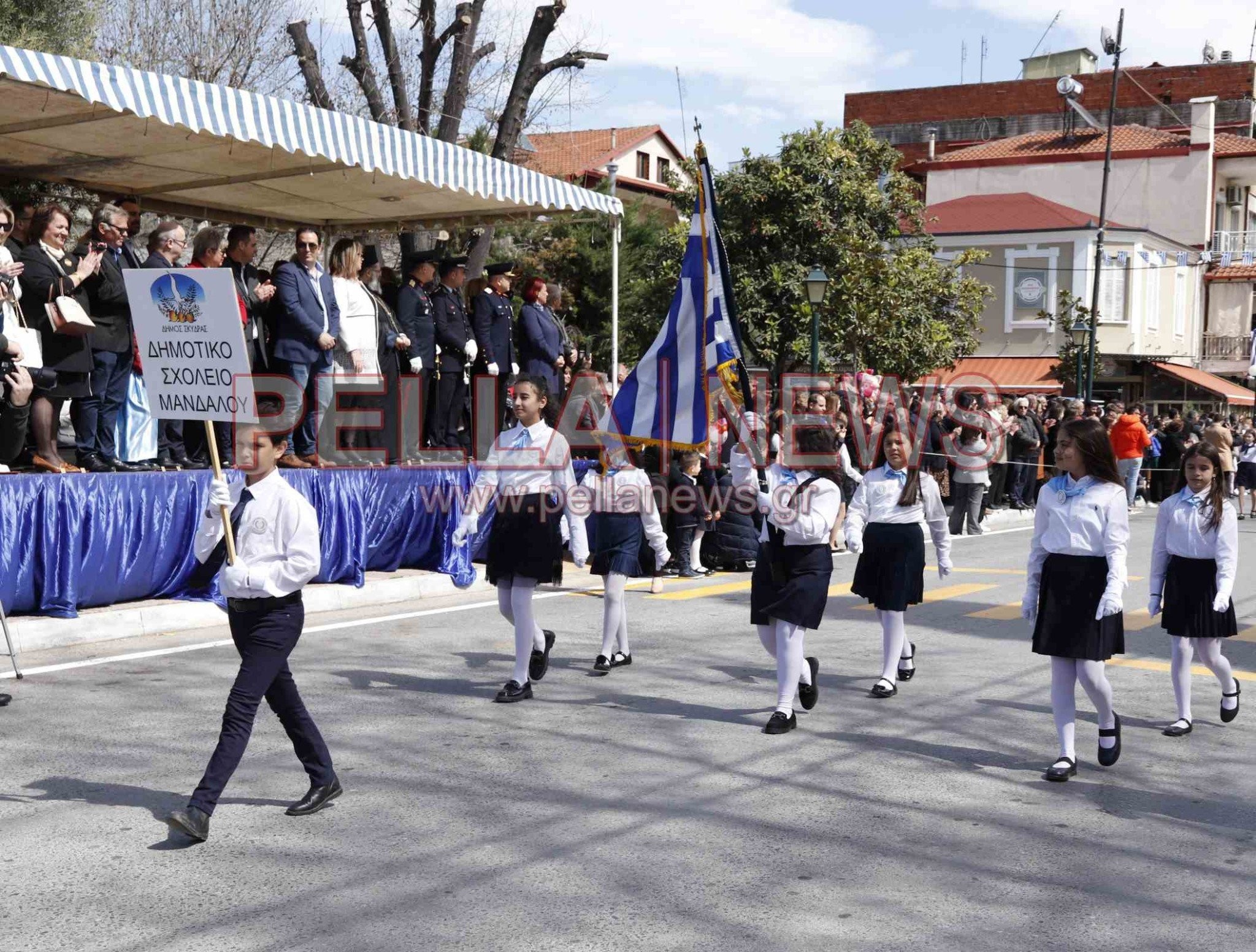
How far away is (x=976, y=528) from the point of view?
20.9 m

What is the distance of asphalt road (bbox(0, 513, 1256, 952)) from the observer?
4414mm

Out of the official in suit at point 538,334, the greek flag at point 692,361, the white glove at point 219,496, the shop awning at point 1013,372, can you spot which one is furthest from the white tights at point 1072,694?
the shop awning at point 1013,372

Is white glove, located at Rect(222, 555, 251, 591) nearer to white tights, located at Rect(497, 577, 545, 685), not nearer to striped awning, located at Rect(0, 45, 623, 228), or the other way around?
white tights, located at Rect(497, 577, 545, 685)

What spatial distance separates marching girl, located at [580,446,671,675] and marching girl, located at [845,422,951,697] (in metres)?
1.48

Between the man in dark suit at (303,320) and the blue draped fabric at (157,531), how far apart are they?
0.63 m

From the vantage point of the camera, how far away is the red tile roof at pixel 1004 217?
149ft

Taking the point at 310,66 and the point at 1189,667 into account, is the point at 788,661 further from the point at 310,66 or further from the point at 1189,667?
the point at 310,66

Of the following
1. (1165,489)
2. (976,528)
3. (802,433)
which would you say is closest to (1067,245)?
(1165,489)

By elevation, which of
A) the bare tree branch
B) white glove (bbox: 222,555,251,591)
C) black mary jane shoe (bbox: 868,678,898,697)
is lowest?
black mary jane shoe (bbox: 868,678,898,697)

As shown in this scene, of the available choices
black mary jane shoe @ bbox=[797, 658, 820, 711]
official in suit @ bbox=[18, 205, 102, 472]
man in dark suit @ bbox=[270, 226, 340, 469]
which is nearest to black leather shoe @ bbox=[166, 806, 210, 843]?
black mary jane shoe @ bbox=[797, 658, 820, 711]

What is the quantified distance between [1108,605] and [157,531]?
276 inches

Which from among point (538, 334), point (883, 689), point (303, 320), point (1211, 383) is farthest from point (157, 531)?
point (1211, 383)

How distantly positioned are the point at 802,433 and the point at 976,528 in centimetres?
1400

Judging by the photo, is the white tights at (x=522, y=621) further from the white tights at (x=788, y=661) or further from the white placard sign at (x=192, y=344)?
the white placard sign at (x=192, y=344)
